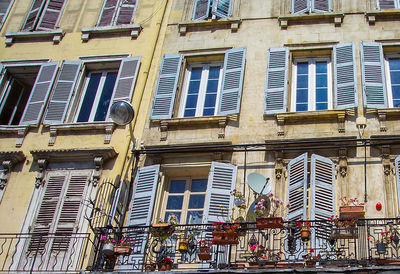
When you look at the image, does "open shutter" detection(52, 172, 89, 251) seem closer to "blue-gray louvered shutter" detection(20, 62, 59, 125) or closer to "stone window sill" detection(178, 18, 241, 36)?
"blue-gray louvered shutter" detection(20, 62, 59, 125)

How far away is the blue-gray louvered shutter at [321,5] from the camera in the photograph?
15859 mm

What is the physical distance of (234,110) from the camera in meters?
14.3

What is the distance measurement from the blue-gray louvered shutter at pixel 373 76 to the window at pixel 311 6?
5.39ft

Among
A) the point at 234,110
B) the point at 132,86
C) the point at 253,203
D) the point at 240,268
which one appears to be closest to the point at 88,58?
the point at 132,86

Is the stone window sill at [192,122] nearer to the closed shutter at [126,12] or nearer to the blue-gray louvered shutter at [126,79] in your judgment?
the blue-gray louvered shutter at [126,79]

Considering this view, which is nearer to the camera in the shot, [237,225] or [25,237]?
[237,225]

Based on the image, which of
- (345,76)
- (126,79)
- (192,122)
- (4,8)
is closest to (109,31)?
(126,79)

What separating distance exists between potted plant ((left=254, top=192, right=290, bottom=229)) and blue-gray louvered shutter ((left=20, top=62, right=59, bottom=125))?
601 cm

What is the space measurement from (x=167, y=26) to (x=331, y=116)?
5.17 metres

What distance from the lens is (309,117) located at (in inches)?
543

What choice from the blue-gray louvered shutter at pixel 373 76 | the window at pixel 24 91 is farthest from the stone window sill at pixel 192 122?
the window at pixel 24 91

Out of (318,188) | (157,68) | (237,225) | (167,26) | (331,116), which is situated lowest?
(237,225)

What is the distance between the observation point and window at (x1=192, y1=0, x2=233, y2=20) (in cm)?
1645

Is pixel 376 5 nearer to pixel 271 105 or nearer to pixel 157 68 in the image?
pixel 271 105
